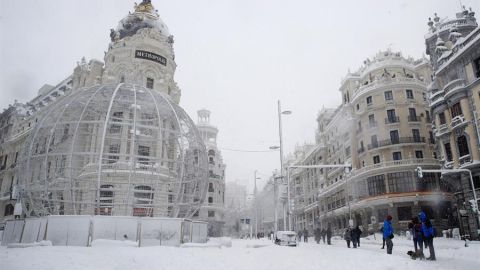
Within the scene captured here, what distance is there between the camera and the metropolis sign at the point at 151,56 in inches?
1479

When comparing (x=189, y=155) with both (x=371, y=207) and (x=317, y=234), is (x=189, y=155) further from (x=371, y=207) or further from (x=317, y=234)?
(x=371, y=207)

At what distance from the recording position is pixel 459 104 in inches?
1241

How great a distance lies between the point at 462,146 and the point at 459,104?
13.0 feet

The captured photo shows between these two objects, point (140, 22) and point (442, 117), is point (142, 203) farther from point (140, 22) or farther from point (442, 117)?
point (442, 117)

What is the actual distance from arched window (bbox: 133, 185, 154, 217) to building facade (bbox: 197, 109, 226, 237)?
89.7ft

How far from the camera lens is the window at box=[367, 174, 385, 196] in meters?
43.5

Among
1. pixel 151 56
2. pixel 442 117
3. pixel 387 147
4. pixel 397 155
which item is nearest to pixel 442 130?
pixel 442 117

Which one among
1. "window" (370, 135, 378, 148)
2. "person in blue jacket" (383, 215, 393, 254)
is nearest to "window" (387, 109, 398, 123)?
"window" (370, 135, 378, 148)

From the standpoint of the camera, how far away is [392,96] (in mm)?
46531

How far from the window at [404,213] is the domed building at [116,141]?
27.3 metres

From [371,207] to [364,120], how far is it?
496 inches

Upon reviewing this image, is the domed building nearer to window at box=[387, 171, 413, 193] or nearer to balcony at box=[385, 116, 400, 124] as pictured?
window at box=[387, 171, 413, 193]

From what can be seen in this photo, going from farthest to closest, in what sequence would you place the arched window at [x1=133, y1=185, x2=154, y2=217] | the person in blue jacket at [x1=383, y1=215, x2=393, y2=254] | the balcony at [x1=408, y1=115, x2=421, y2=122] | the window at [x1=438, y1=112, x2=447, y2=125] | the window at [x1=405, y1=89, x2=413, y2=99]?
the window at [x1=405, y1=89, x2=413, y2=99], the balcony at [x1=408, y1=115, x2=421, y2=122], the window at [x1=438, y1=112, x2=447, y2=125], the person in blue jacket at [x1=383, y1=215, x2=393, y2=254], the arched window at [x1=133, y1=185, x2=154, y2=217]


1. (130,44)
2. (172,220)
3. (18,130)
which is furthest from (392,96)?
(18,130)
